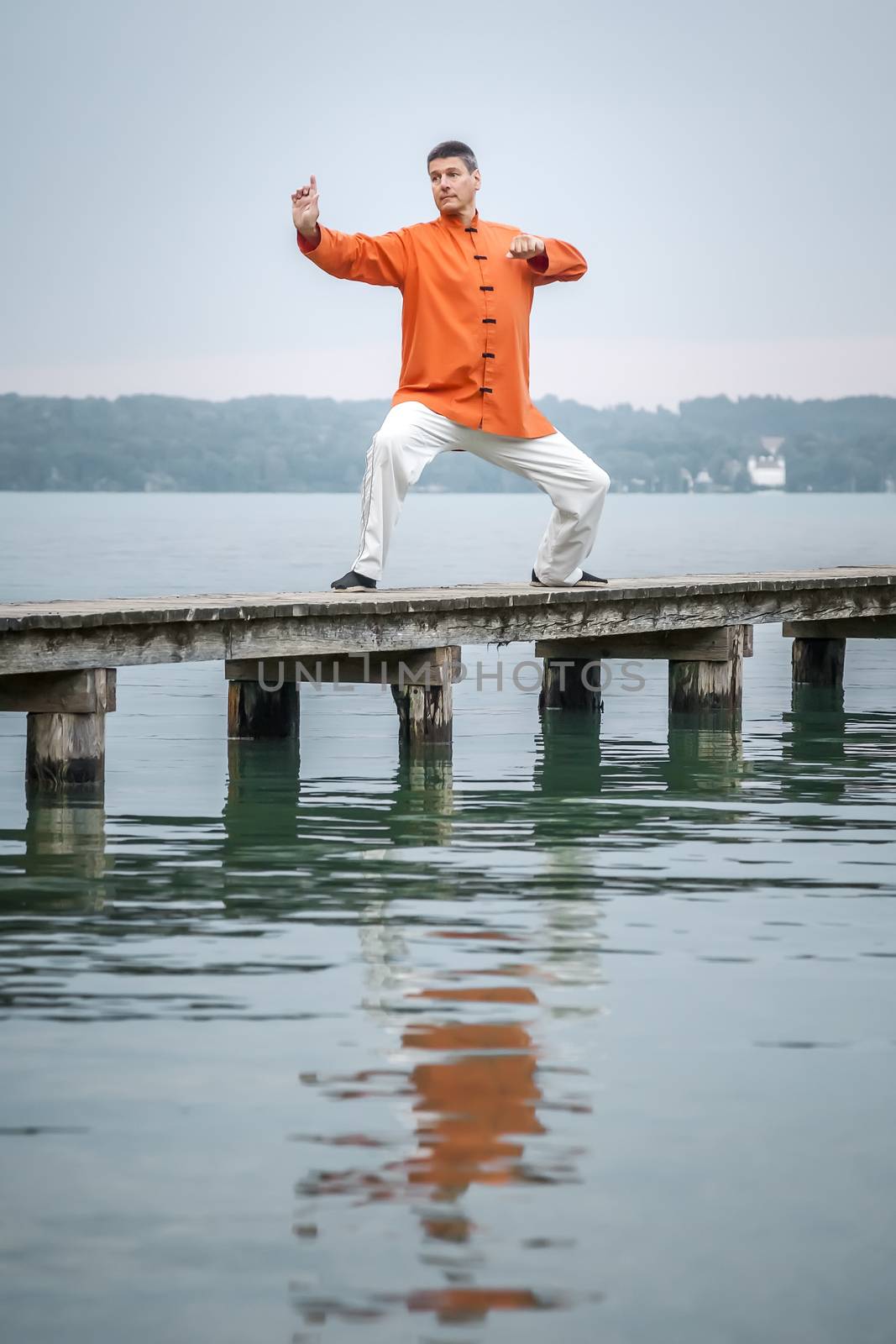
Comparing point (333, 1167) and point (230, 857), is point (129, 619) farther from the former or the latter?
point (333, 1167)

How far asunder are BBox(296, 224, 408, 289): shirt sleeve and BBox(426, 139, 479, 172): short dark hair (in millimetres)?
357

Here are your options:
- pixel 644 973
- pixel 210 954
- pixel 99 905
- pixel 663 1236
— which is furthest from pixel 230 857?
pixel 663 1236

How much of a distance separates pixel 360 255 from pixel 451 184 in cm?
54

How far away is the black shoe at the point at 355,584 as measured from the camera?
31.5ft

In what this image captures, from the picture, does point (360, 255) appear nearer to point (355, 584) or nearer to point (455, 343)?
point (455, 343)

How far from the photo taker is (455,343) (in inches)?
366

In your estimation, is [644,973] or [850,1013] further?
[644,973]

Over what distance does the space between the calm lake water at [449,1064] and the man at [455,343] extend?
1406 millimetres

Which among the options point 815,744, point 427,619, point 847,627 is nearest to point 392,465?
point 427,619

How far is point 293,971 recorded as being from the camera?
5230 mm

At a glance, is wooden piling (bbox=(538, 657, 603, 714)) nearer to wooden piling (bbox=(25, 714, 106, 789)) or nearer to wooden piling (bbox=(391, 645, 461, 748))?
wooden piling (bbox=(391, 645, 461, 748))

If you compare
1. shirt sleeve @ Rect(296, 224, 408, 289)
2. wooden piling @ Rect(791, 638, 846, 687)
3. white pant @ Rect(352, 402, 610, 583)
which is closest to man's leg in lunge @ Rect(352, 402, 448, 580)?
white pant @ Rect(352, 402, 610, 583)

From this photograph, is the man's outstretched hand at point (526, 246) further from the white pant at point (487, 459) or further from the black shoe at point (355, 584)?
the black shoe at point (355, 584)

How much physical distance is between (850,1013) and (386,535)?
4828 millimetres
